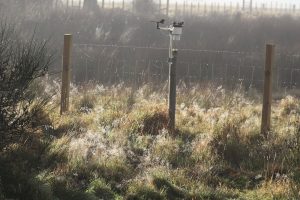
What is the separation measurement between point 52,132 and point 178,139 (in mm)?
1894

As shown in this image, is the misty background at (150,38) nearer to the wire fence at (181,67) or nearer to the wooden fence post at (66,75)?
the wire fence at (181,67)

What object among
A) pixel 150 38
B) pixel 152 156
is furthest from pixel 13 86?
pixel 150 38

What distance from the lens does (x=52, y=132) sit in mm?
7516

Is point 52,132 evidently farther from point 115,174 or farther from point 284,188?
point 284,188

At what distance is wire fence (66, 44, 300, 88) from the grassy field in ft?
14.8

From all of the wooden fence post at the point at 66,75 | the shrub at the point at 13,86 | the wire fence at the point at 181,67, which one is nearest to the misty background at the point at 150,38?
the wire fence at the point at 181,67

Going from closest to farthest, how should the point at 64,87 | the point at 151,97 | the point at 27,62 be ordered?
the point at 27,62, the point at 64,87, the point at 151,97

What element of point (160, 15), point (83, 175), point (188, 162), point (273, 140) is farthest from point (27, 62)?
point (160, 15)

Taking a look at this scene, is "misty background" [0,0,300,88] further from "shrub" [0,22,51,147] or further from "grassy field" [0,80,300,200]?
"shrub" [0,22,51,147]

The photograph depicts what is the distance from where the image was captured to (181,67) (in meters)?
17.4

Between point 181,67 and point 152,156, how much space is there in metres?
10.8

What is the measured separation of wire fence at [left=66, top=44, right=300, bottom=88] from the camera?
14539 millimetres

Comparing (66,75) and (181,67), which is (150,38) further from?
(66,75)

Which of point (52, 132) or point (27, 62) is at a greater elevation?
point (27, 62)
